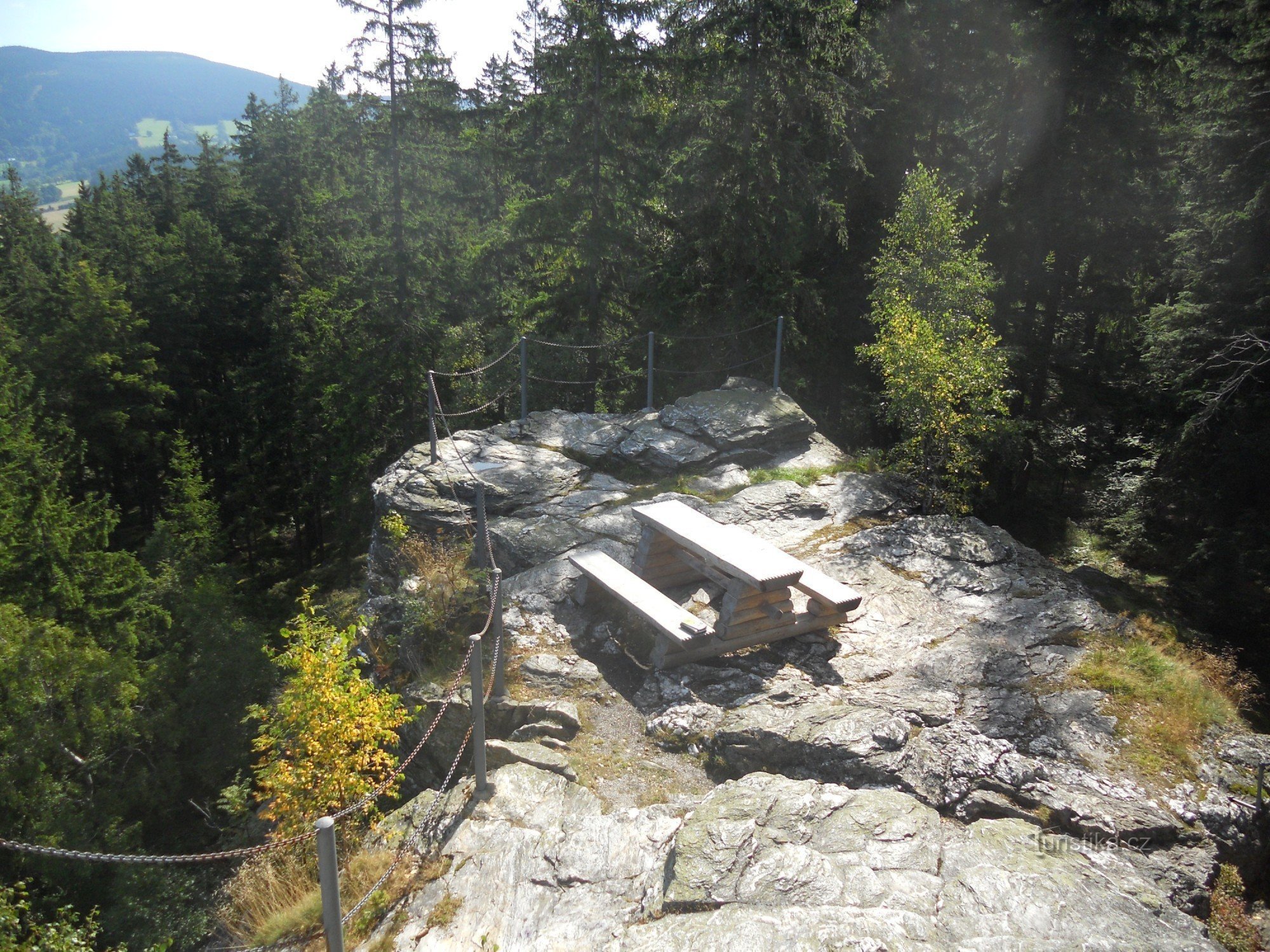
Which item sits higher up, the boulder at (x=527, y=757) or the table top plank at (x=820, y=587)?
the table top plank at (x=820, y=587)

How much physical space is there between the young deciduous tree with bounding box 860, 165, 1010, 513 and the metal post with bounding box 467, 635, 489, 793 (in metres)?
7.13

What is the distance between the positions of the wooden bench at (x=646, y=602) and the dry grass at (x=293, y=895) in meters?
2.79

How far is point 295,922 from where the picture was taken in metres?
4.51

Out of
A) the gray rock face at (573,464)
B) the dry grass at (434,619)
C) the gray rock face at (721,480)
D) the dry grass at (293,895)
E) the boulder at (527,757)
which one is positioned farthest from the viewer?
the gray rock face at (721,480)

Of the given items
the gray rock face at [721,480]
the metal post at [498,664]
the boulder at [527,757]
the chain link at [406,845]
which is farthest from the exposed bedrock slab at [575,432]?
the chain link at [406,845]

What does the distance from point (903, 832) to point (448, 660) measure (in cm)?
417

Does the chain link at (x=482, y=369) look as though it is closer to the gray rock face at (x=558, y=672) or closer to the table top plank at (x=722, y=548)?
the table top plank at (x=722, y=548)

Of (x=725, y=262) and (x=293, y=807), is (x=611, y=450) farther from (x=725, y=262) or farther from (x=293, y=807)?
(x=293, y=807)

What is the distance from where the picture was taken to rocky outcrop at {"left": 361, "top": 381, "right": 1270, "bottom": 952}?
4.00 metres

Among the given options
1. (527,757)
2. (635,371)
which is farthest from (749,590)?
(635,371)

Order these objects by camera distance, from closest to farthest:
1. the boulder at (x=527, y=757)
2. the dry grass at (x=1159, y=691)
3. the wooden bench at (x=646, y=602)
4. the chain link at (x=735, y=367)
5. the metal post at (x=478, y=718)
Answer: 1. the metal post at (x=478, y=718)
2. the dry grass at (x=1159, y=691)
3. the boulder at (x=527, y=757)
4. the wooden bench at (x=646, y=602)
5. the chain link at (x=735, y=367)

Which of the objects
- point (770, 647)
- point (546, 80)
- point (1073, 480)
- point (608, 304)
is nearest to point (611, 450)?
point (770, 647)

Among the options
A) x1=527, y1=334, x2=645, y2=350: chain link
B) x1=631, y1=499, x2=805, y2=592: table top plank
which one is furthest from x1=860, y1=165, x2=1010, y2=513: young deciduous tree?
x1=527, y1=334, x2=645, y2=350: chain link

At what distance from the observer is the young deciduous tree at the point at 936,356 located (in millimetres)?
10227
